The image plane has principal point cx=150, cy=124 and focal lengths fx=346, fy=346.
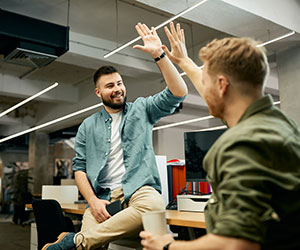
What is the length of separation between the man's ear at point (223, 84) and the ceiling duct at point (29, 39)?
3987mm

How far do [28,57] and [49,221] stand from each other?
2.81 meters

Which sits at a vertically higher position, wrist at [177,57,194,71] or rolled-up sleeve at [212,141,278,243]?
wrist at [177,57,194,71]

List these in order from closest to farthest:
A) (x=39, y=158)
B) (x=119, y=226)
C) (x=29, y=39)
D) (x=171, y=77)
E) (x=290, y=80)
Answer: (x=119, y=226)
(x=171, y=77)
(x=29, y=39)
(x=290, y=80)
(x=39, y=158)

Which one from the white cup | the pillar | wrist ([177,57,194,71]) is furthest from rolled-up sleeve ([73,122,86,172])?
the pillar

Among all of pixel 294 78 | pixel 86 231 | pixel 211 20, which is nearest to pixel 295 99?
pixel 294 78

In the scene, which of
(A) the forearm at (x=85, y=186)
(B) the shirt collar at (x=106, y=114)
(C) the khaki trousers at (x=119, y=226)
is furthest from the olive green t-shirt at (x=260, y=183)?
(B) the shirt collar at (x=106, y=114)

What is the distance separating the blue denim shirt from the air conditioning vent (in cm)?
256

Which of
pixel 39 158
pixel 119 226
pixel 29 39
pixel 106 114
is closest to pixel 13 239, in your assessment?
pixel 29 39

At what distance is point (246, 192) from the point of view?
0.79 m

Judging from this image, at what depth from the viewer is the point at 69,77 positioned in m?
8.92

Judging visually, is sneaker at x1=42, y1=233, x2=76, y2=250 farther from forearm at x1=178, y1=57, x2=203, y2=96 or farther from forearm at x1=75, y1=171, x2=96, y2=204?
forearm at x1=178, y1=57, x2=203, y2=96

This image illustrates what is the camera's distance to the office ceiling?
4.99m

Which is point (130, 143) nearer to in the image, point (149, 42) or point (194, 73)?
point (149, 42)

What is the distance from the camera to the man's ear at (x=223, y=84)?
96cm
